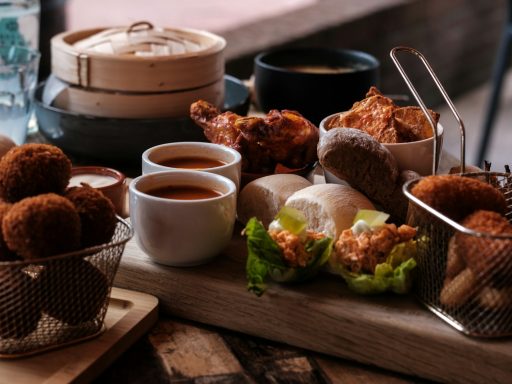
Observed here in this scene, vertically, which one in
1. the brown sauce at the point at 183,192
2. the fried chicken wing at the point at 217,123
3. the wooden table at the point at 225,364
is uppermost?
the fried chicken wing at the point at 217,123

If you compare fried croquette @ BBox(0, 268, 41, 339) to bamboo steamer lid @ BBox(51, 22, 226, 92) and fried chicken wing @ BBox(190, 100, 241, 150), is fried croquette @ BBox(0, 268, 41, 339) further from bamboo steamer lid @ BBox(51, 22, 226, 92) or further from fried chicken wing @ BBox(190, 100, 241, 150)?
bamboo steamer lid @ BBox(51, 22, 226, 92)

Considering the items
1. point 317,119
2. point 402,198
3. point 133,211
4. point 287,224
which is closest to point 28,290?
point 133,211

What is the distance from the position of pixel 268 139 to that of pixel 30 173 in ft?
1.72

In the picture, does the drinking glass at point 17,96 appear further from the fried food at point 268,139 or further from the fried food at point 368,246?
the fried food at point 368,246

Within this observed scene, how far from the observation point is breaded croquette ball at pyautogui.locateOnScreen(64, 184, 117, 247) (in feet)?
3.36

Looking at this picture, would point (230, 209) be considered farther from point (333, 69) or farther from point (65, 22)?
point (65, 22)

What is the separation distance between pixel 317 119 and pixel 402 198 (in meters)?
0.63

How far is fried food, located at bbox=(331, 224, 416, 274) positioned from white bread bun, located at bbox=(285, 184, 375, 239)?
0.19 ft

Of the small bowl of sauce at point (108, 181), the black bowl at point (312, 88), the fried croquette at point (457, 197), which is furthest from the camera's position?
the black bowl at point (312, 88)

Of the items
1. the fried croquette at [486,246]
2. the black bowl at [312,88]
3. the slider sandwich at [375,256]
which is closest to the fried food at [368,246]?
the slider sandwich at [375,256]

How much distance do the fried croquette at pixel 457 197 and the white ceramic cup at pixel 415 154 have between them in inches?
9.8

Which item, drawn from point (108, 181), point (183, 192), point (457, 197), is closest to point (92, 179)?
point (108, 181)

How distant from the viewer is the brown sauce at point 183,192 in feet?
4.01

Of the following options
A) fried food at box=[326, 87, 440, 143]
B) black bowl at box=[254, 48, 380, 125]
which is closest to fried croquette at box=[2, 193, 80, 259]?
fried food at box=[326, 87, 440, 143]
